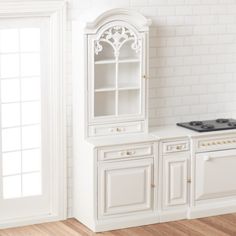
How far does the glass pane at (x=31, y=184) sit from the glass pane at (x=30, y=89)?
0.74 metres

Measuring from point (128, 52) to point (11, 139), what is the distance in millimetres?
1361

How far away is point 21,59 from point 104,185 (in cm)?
138

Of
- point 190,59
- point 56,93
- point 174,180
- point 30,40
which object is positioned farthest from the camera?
point 190,59

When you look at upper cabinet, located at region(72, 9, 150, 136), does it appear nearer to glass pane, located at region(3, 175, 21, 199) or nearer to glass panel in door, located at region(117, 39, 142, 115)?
glass panel in door, located at region(117, 39, 142, 115)

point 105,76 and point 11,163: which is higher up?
point 105,76

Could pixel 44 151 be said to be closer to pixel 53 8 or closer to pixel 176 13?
pixel 53 8

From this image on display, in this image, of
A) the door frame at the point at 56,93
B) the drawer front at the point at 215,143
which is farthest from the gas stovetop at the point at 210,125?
the door frame at the point at 56,93

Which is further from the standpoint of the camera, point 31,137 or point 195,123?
point 195,123

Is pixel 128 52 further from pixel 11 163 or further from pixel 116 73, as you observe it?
pixel 11 163

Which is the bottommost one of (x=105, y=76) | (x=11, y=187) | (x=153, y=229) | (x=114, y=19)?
(x=153, y=229)

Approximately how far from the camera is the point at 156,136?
712 centimetres

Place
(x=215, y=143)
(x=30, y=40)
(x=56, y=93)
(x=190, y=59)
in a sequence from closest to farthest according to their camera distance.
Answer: (x=30, y=40) → (x=56, y=93) → (x=215, y=143) → (x=190, y=59)

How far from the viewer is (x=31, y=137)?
23.5ft

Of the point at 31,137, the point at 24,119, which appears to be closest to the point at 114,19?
the point at 24,119
